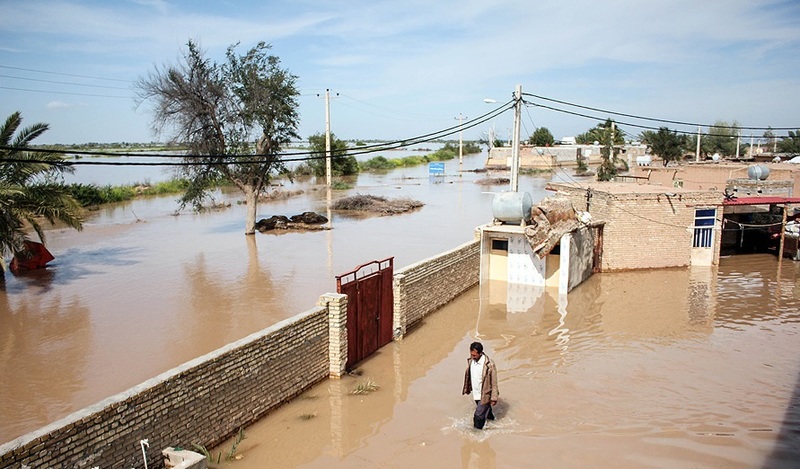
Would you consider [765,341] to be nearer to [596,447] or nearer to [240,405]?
[596,447]

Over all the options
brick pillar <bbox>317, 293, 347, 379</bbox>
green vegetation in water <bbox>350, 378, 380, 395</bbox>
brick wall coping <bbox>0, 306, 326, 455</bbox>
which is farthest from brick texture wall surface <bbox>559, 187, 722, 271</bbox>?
brick wall coping <bbox>0, 306, 326, 455</bbox>

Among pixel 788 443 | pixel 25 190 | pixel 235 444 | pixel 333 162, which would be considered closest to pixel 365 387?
pixel 235 444

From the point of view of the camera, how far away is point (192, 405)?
6.78 m

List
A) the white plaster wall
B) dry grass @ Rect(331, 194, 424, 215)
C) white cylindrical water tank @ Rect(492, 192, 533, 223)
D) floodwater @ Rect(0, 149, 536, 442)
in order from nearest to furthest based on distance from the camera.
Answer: floodwater @ Rect(0, 149, 536, 442) < white cylindrical water tank @ Rect(492, 192, 533, 223) < the white plaster wall < dry grass @ Rect(331, 194, 424, 215)

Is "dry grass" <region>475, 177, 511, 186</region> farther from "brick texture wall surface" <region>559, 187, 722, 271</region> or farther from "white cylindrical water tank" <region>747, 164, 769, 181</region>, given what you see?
"brick texture wall surface" <region>559, 187, 722, 271</region>

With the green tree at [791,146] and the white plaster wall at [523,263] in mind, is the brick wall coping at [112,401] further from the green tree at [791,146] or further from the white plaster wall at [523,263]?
the green tree at [791,146]

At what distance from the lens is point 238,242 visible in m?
23.1

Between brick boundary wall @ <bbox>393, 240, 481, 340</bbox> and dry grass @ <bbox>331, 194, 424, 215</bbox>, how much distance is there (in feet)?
55.0

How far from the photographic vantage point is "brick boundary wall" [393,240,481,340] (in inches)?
454

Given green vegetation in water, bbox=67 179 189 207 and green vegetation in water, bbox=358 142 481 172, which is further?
green vegetation in water, bbox=358 142 481 172

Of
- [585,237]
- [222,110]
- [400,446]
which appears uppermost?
[222,110]

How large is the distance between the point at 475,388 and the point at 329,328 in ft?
9.45

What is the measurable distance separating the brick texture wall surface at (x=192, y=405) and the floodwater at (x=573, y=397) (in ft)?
1.19

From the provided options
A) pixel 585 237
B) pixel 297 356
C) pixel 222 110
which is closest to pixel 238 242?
pixel 222 110
